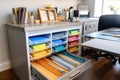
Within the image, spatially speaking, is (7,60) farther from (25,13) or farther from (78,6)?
(78,6)

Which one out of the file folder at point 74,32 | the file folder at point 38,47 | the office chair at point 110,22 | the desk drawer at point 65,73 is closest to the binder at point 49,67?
the desk drawer at point 65,73

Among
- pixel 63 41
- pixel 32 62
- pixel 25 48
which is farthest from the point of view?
pixel 63 41

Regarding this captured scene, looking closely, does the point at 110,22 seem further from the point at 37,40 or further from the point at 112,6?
the point at 37,40

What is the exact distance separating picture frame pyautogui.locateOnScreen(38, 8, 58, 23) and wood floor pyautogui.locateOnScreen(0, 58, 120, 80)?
3.10 feet

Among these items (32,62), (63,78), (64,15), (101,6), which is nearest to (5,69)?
(32,62)

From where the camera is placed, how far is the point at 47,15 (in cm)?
179

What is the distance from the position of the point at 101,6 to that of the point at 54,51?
1960 mm

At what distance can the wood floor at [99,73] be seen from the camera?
1.60 metres

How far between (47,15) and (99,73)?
1202 millimetres

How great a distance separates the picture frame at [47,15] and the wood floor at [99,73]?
0.94 meters

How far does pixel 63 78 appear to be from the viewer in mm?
1037

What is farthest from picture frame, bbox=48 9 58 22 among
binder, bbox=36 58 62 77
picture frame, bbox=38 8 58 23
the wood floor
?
the wood floor

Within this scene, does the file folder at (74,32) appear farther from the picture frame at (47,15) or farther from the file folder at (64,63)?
the file folder at (64,63)

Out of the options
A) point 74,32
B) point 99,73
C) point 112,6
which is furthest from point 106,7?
point 99,73
